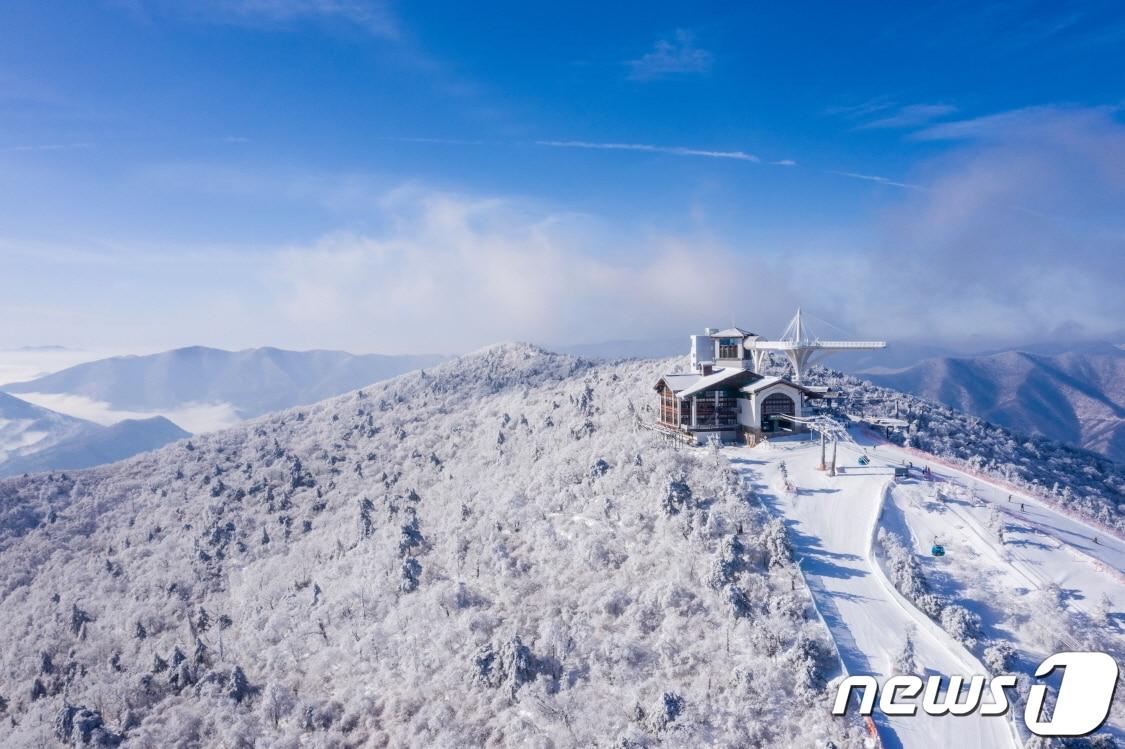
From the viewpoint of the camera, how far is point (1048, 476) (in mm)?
56250

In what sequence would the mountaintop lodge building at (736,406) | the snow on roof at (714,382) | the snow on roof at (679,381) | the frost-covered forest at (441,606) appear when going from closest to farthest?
the frost-covered forest at (441,606)
the mountaintop lodge building at (736,406)
the snow on roof at (714,382)
the snow on roof at (679,381)

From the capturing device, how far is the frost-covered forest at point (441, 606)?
27.4 meters

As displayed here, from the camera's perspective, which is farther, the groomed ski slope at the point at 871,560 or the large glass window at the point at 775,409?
the large glass window at the point at 775,409

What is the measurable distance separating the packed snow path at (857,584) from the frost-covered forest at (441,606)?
5.79 ft

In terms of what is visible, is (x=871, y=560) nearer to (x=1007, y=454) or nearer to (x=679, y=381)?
(x=679, y=381)

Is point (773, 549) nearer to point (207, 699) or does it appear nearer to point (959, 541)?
point (959, 541)

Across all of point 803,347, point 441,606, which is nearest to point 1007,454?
point 803,347

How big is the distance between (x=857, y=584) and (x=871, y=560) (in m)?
2.47

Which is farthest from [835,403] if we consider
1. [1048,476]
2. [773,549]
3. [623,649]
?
[623,649]

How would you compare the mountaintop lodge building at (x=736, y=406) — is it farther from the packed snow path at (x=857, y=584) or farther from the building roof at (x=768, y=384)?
the packed snow path at (x=857, y=584)

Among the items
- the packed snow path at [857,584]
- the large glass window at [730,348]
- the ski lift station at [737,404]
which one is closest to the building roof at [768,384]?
the ski lift station at [737,404]

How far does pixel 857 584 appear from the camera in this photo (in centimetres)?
3133

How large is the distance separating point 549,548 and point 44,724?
35.3 meters

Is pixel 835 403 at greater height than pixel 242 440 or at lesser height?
greater
